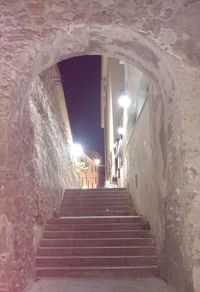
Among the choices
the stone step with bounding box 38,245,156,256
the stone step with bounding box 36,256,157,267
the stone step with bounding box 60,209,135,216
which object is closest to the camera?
the stone step with bounding box 36,256,157,267

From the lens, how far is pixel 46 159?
7859 mm

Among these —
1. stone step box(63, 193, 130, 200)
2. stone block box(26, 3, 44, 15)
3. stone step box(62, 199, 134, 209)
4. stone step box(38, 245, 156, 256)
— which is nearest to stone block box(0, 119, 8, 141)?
stone block box(26, 3, 44, 15)

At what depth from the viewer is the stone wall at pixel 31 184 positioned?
294cm

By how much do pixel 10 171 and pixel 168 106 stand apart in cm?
158

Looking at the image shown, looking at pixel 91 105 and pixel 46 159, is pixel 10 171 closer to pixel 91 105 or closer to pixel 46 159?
pixel 46 159

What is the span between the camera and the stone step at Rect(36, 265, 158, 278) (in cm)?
467

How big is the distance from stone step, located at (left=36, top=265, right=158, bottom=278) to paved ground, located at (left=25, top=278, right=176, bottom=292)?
200mm

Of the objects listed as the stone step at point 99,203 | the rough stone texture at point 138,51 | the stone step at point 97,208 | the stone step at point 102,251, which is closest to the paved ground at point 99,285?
the rough stone texture at point 138,51

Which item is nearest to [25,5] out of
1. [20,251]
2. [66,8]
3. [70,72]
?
[66,8]

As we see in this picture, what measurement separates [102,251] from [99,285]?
3.77 feet

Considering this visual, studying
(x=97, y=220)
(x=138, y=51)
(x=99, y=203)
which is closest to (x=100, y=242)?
(x=97, y=220)

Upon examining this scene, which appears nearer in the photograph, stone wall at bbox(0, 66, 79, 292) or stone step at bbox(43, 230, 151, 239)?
stone wall at bbox(0, 66, 79, 292)

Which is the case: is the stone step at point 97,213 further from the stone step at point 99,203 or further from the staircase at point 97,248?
the staircase at point 97,248

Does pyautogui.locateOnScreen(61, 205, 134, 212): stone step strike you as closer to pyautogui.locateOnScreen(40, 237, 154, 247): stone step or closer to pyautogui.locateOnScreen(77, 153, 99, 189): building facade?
pyautogui.locateOnScreen(40, 237, 154, 247): stone step
